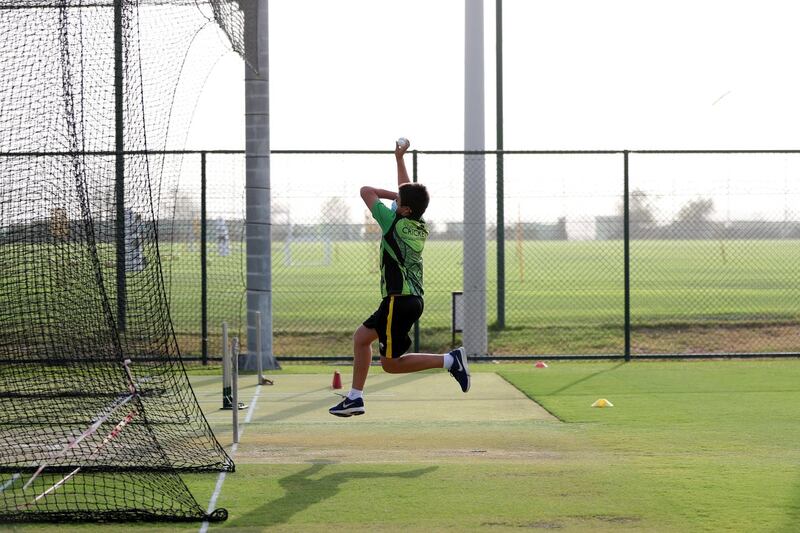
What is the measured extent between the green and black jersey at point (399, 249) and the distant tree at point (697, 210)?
35.1 m

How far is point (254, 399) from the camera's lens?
12.3 metres

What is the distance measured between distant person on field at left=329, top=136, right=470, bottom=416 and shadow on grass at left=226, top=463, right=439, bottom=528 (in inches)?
36.4

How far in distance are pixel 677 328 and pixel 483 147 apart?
6358 millimetres

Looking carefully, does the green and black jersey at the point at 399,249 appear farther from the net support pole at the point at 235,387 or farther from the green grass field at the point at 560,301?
the green grass field at the point at 560,301

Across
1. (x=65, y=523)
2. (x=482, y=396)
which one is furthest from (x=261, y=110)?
(x=65, y=523)

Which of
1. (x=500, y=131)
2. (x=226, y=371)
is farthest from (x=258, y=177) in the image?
(x=500, y=131)

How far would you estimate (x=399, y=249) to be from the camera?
884cm

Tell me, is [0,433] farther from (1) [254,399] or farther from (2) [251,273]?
(2) [251,273]

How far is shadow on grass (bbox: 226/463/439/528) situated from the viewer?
6.82m

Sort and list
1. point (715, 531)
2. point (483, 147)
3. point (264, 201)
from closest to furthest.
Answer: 1. point (715, 531)
2. point (264, 201)
3. point (483, 147)

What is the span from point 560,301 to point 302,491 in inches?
942

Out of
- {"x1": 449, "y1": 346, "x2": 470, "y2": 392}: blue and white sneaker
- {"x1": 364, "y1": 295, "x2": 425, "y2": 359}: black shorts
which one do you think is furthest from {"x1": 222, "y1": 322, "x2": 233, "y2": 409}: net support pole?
{"x1": 449, "y1": 346, "x2": 470, "y2": 392}: blue and white sneaker

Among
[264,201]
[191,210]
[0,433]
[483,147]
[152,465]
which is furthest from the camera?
[191,210]

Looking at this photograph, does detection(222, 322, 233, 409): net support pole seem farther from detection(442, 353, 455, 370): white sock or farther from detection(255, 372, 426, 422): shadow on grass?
detection(442, 353, 455, 370): white sock
